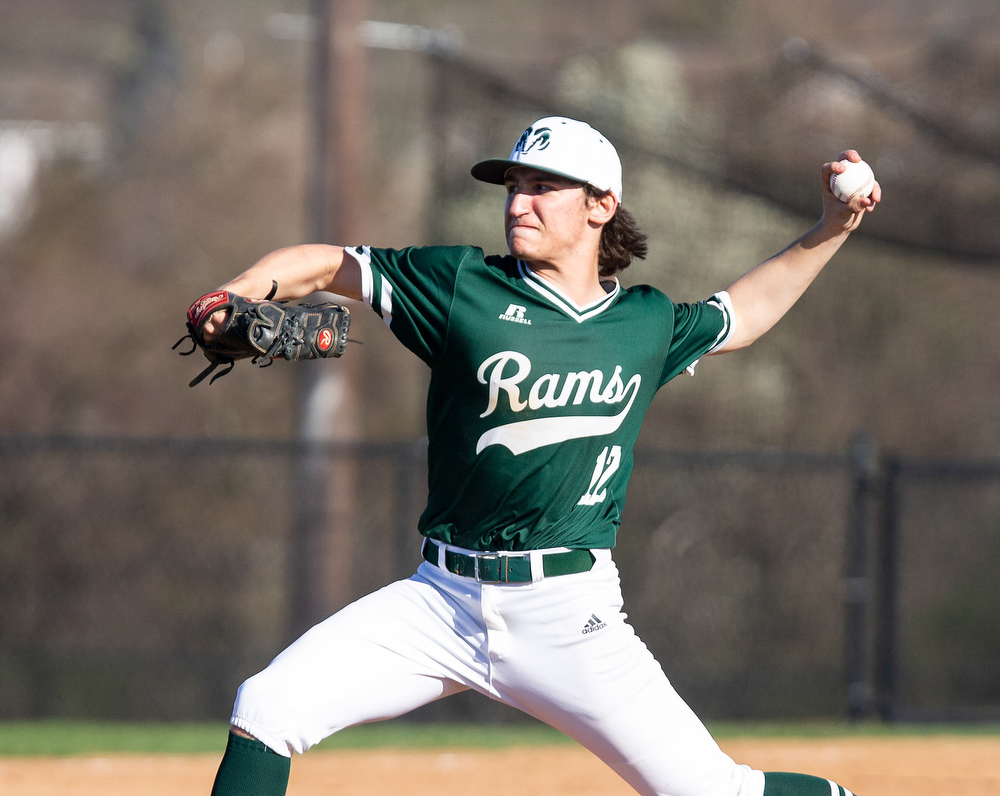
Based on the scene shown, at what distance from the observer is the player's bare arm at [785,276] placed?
387cm

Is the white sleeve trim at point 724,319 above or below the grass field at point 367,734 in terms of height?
above

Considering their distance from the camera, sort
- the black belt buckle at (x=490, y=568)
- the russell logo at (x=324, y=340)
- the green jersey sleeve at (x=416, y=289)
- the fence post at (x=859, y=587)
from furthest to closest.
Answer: the fence post at (x=859, y=587) < the green jersey sleeve at (x=416, y=289) < the black belt buckle at (x=490, y=568) < the russell logo at (x=324, y=340)

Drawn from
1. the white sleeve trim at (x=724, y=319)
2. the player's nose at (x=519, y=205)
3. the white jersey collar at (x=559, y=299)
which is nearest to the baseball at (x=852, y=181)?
the white sleeve trim at (x=724, y=319)

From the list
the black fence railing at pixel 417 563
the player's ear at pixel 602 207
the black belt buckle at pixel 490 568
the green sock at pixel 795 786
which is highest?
the player's ear at pixel 602 207

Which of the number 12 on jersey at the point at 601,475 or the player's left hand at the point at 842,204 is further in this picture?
the player's left hand at the point at 842,204

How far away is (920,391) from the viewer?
17.0 meters

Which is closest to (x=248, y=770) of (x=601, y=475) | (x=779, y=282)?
(x=601, y=475)

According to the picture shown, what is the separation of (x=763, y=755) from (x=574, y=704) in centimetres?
417

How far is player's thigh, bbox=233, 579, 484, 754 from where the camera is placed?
10.0ft

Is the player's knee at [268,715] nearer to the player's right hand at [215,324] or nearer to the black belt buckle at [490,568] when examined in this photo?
the black belt buckle at [490,568]

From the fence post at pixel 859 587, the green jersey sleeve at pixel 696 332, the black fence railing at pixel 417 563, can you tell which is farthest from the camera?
the black fence railing at pixel 417 563

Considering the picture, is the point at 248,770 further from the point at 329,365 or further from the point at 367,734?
the point at 329,365

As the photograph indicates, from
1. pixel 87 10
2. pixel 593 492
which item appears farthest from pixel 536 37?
pixel 593 492

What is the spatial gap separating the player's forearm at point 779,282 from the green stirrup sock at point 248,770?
1816mm
